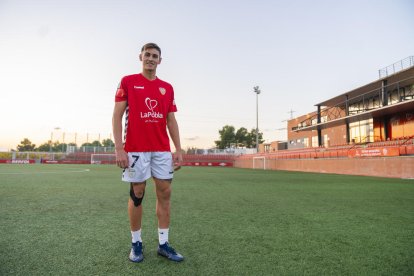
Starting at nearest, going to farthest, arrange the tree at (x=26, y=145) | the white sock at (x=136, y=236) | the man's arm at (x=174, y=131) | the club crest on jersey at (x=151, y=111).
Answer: the white sock at (x=136, y=236) < the club crest on jersey at (x=151, y=111) < the man's arm at (x=174, y=131) < the tree at (x=26, y=145)

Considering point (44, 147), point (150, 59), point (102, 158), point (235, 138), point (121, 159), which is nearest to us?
point (121, 159)

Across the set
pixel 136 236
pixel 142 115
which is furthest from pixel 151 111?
pixel 136 236

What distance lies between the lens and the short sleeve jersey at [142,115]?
2812mm

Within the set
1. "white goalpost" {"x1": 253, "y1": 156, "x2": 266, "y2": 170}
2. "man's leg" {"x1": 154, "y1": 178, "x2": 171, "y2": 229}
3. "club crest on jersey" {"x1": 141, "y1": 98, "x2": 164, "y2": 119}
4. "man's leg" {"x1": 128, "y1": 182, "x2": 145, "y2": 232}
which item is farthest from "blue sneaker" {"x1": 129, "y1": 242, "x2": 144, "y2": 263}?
"white goalpost" {"x1": 253, "y1": 156, "x2": 266, "y2": 170}

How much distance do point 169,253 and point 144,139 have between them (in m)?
1.13

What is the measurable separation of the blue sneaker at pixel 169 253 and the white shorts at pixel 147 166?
673mm

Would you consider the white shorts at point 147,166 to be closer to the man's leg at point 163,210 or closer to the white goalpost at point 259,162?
the man's leg at point 163,210

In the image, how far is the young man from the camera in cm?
275

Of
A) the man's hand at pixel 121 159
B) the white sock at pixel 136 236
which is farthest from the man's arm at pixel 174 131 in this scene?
the white sock at pixel 136 236

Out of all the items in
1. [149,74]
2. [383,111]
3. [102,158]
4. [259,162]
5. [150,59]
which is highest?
[383,111]

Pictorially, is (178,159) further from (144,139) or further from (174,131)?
(144,139)

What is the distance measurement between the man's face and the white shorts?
3.01ft

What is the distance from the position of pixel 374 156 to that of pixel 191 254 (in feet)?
60.0

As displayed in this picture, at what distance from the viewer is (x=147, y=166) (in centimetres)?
280
